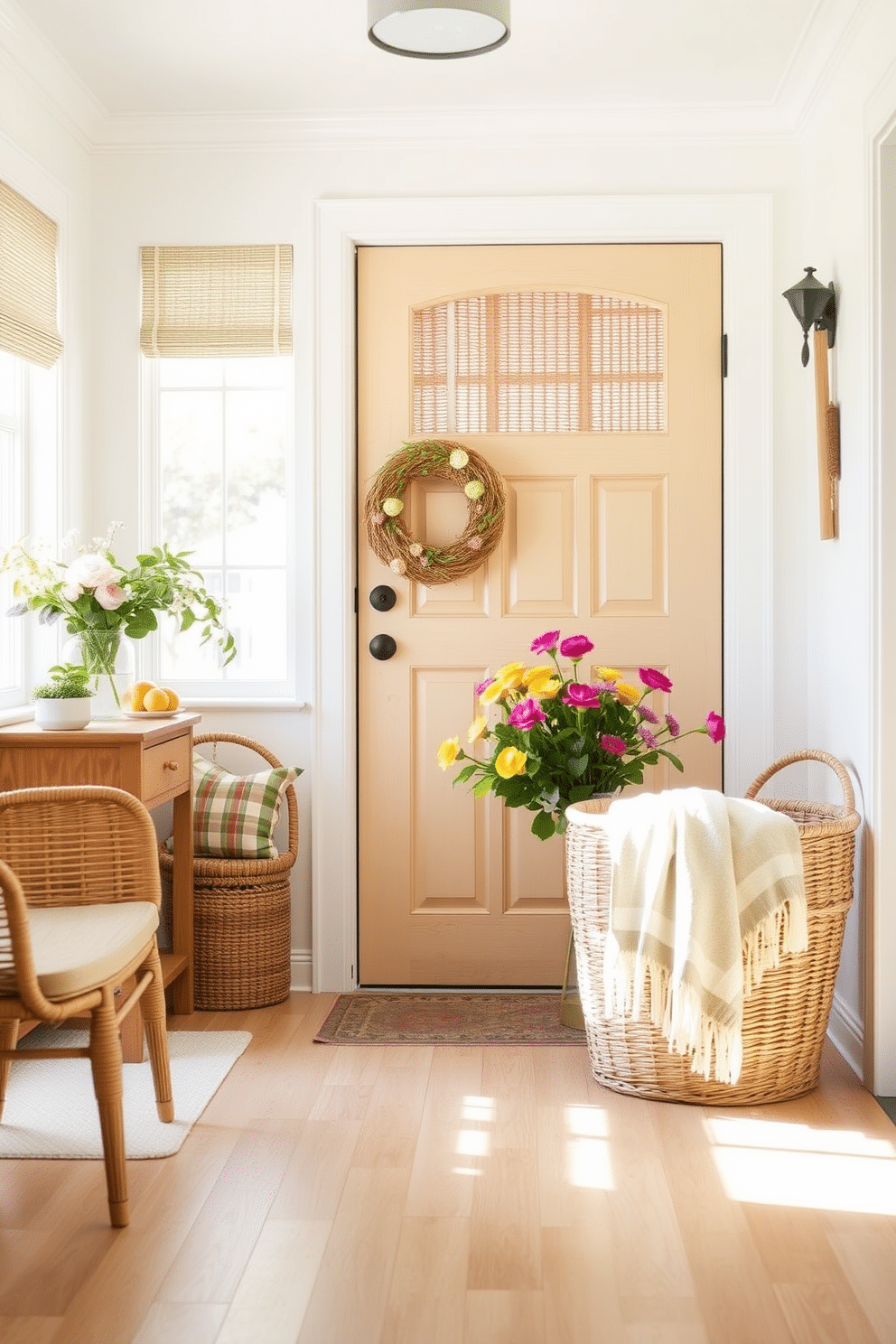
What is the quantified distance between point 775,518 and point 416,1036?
1689 millimetres

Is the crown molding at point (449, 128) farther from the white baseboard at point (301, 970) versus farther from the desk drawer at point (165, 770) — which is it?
the white baseboard at point (301, 970)

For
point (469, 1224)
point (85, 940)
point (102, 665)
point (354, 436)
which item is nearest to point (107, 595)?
point (102, 665)

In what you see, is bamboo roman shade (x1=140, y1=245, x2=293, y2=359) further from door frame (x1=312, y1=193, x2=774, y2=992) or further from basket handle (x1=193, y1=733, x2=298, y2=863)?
basket handle (x1=193, y1=733, x2=298, y2=863)

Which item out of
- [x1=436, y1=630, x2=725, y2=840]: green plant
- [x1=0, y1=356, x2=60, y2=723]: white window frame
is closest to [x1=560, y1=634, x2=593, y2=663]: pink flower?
[x1=436, y1=630, x2=725, y2=840]: green plant

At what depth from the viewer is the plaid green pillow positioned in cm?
339

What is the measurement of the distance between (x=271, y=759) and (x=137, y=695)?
457 mm

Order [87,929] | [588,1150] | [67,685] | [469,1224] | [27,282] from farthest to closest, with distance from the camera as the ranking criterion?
[27,282], [67,685], [588,1150], [87,929], [469,1224]

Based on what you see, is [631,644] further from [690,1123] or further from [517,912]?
[690,1123]

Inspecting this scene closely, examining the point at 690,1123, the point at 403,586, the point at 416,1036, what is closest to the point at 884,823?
the point at 690,1123

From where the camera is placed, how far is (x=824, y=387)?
310 cm

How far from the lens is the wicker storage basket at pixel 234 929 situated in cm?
337

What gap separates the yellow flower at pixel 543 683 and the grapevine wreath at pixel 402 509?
625mm

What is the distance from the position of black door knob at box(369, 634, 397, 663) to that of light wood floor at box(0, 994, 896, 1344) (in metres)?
1.20

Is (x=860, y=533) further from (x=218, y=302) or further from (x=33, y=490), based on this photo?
(x=33, y=490)
